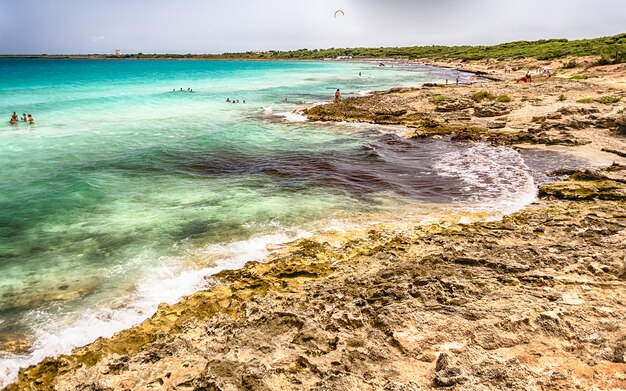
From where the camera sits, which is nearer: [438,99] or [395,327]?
[395,327]

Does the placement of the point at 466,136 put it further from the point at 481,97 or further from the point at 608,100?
the point at 608,100

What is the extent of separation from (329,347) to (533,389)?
10.5ft

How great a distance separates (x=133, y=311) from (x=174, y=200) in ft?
26.0

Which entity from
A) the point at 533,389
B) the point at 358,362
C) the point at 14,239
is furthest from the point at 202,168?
the point at 533,389

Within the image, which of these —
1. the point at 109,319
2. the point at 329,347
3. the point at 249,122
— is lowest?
the point at 109,319

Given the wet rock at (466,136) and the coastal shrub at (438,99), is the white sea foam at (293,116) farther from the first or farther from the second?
the wet rock at (466,136)

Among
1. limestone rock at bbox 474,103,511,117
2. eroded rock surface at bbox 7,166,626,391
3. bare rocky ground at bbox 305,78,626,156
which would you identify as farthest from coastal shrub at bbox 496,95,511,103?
eroded rock surface at bbox 7,166,626,391

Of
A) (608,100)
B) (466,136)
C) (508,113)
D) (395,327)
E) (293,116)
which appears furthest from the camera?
(293,116)

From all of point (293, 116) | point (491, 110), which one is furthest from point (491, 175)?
point (293, 116)

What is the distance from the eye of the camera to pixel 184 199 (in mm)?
16406

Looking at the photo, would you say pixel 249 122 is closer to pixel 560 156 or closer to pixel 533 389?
pixel 560 156

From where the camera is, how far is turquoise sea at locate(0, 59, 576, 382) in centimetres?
961

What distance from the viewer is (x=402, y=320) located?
7375mm

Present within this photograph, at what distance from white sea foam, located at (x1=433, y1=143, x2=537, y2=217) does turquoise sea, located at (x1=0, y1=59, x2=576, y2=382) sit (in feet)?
0.28
